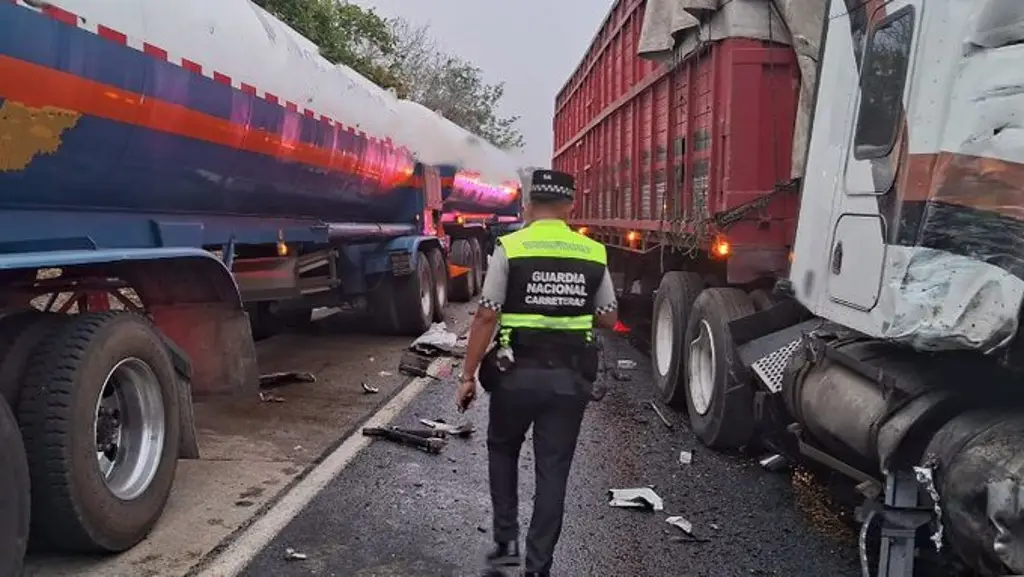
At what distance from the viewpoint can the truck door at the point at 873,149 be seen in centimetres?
344

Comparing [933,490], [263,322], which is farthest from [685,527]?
[263,322]

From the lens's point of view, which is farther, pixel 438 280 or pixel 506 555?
pixel 438 280

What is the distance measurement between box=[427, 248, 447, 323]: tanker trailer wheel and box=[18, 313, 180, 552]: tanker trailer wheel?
24.1 feet

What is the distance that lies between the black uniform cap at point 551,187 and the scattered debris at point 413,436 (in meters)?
2.50

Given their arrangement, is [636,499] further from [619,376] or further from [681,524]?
[619,376]

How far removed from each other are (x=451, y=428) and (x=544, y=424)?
2.74 meters

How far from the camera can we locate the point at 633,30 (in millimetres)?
8695

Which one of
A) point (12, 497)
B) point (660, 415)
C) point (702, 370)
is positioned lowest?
point (660, 415)

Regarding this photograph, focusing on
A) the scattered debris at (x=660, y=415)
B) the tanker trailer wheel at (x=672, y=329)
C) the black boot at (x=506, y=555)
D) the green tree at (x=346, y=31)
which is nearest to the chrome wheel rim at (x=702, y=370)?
the tanker trailer wheel at (x=672, y=329)

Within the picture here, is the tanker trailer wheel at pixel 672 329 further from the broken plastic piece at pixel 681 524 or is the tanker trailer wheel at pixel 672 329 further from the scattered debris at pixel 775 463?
the broken plastic piece at pixel 681 524

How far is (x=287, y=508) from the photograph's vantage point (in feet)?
15.7

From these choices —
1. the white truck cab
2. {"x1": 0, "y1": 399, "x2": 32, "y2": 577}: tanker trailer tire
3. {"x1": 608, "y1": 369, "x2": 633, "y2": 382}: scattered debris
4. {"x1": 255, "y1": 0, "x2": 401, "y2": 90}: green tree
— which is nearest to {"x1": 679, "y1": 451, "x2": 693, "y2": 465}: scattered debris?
the white truck cab

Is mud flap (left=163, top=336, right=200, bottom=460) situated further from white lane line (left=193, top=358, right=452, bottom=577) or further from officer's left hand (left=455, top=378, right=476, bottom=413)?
officer's left hand (left=455, top=378, right=476, bottom=413)

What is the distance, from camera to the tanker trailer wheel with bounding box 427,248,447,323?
38.9 feet
